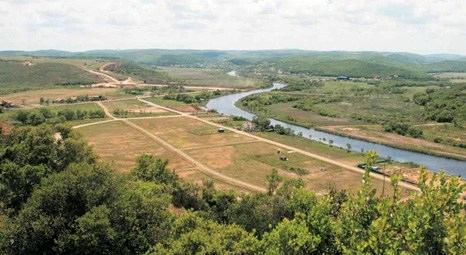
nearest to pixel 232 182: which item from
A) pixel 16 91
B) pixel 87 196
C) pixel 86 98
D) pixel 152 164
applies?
pixel 152 164

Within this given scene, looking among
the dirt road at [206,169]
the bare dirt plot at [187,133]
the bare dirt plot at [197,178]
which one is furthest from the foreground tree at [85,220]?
the bare dirt plot at [187,133]

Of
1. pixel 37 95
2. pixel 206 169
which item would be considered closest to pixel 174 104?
pixel 37 95

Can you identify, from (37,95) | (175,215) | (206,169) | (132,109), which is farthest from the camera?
(37,95)

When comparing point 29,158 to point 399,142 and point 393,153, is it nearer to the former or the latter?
point 393,153

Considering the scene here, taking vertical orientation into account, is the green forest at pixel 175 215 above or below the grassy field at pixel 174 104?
above

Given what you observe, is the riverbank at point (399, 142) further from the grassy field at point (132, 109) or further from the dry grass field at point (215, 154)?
the grassy field at point (132, 109)

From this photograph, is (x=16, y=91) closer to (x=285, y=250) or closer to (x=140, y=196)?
(x=140, y=196)
